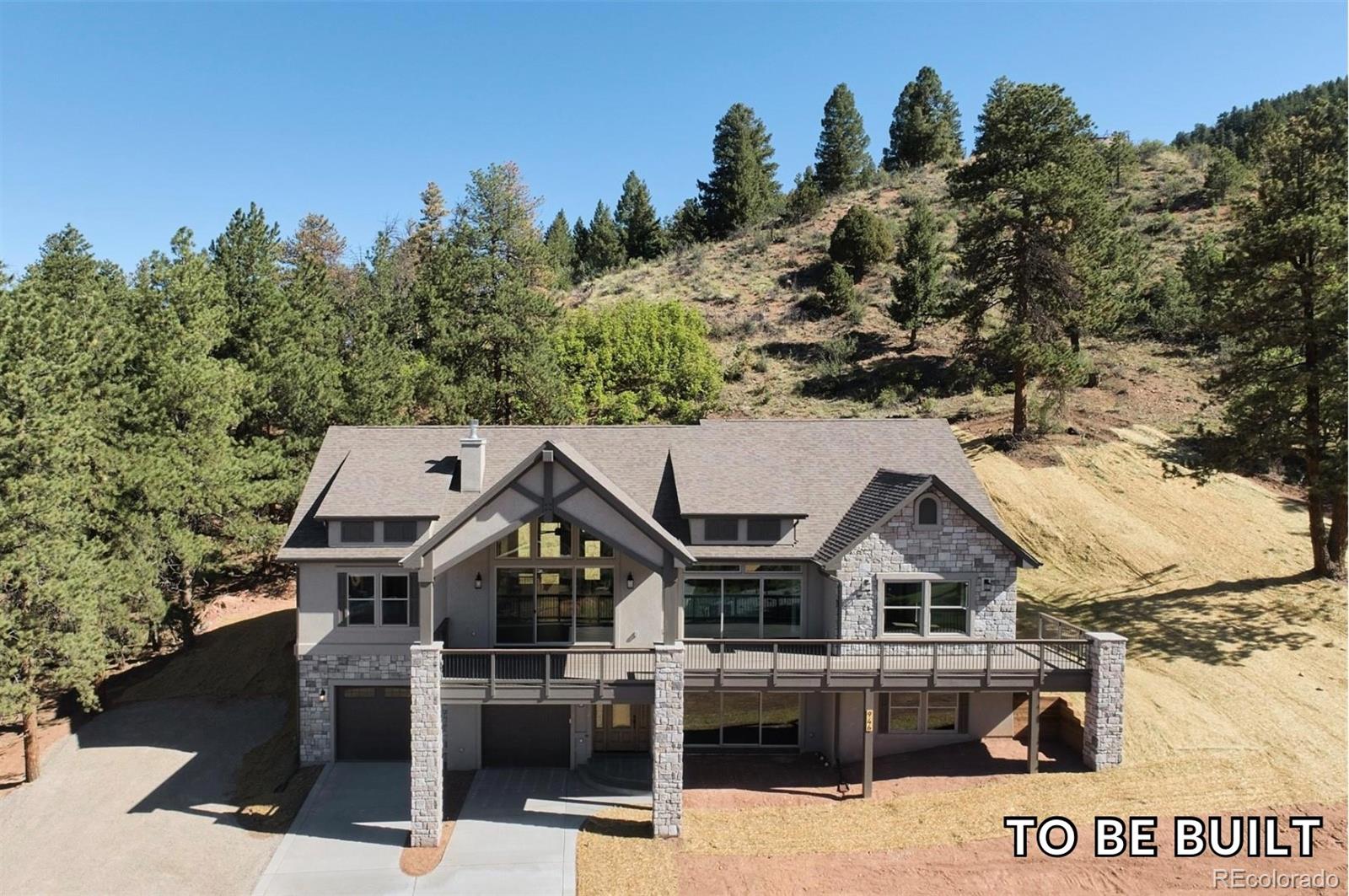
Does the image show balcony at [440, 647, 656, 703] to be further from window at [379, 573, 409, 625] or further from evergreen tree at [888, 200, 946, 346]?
evergreen tree at [888, 200, 946, 346]

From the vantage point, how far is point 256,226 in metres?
33.0

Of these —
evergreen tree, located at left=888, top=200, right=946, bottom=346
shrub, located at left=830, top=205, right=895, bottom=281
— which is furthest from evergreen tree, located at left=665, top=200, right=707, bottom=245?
evergreen tree, located at left=888, top=200, right=946, bottom=346

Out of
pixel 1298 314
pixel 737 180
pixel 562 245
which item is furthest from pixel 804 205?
pixel 1298 314

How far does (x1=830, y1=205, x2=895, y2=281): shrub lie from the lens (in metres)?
60.1

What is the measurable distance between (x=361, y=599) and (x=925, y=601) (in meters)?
13.7

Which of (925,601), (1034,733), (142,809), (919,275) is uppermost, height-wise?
(919,275)

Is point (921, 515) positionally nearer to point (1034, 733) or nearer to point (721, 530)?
point (721, 530)

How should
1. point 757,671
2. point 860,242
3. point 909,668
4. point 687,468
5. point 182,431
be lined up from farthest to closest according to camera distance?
point 860,242 → point 182,431 → point 687,468 → point 909,668 → point 757,671

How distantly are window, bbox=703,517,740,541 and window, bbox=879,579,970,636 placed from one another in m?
3.93

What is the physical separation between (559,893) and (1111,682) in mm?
12648

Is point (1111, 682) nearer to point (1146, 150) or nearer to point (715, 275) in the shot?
point (715, 275)

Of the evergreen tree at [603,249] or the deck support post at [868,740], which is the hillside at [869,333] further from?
the deck support post at [868,740]

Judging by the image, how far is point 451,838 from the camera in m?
16.8

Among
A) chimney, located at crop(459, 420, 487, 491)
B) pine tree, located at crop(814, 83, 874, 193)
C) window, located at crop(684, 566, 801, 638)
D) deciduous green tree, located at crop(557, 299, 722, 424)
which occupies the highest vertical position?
pine tree, located at crop(814, 83, 874, 193)
